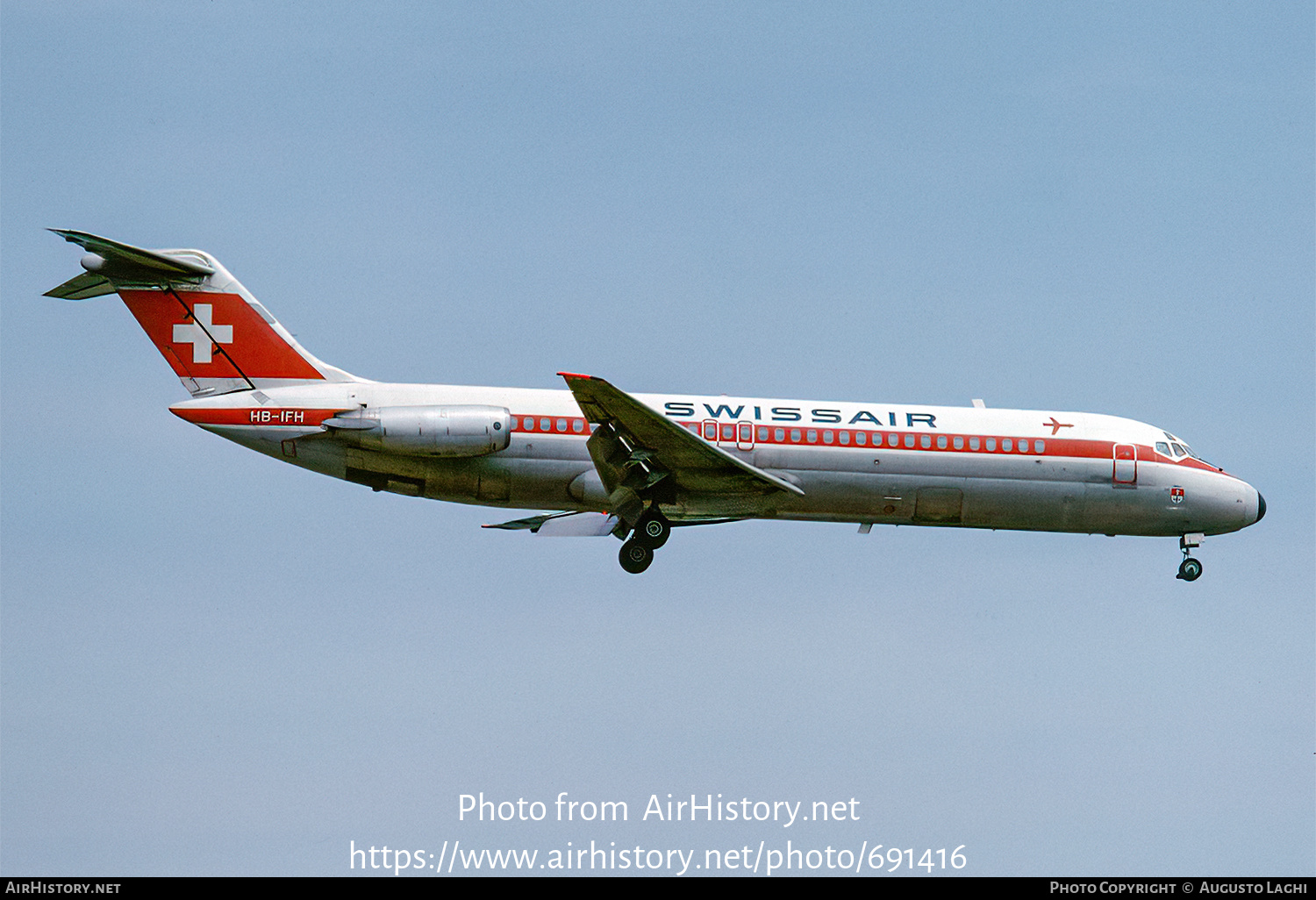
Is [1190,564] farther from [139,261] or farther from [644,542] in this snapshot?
[139,261]

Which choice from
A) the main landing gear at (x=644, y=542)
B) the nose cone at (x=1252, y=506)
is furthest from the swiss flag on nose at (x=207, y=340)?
the nose cone at (x=1252, y=506)

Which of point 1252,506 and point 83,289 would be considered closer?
point 83,289

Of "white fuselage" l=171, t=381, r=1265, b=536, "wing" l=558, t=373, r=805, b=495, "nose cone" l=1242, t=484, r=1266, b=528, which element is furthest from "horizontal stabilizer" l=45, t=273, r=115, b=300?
"nose cone" l=1242, t=484, r=1266, b=528

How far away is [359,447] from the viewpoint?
95.0 ft

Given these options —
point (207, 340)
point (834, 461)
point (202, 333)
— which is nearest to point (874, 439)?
point (834, 461)

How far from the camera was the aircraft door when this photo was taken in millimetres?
31531

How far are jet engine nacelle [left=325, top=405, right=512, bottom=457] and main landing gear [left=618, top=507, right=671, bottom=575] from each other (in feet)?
9.72

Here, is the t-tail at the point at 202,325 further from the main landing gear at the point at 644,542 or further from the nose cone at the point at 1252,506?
the nose cone at the point at 1252,506

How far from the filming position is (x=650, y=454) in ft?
94.6

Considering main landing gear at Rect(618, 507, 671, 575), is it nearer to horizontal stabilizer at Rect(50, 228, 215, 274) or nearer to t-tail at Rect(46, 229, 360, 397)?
t-tail at Rect(46, 229, 360, 397)

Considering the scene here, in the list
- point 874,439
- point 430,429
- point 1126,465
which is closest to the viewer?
point 430,429

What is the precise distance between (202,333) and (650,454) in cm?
869
